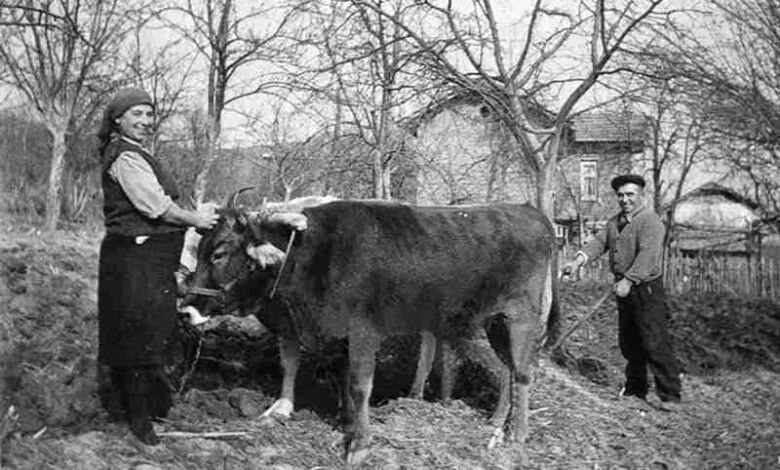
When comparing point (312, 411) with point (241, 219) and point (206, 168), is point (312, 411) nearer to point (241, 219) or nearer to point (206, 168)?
point (241, 219)

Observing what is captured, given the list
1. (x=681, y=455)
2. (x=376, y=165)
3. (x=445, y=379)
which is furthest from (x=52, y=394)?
(x=376, y=165)

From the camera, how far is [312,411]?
6.94 metres

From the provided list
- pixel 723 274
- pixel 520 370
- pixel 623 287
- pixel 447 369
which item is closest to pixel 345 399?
pixel 520 370


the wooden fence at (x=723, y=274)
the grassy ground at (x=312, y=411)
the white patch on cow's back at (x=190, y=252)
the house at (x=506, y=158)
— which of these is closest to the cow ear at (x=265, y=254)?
the grassy ground at (x=312, y=411)

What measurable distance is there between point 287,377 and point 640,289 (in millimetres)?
3637

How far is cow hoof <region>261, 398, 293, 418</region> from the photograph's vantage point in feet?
21.2

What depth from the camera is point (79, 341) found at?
7012mm

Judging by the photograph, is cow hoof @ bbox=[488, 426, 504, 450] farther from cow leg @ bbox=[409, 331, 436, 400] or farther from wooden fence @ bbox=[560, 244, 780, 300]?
wooden fence @ bbox=[560, 244, 780, 300]

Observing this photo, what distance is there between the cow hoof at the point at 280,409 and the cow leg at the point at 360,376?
22.9 inches

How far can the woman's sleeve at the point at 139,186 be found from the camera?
4.86 meters

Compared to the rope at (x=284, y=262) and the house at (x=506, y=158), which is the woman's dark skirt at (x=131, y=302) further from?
the house at (x=506, y=158)

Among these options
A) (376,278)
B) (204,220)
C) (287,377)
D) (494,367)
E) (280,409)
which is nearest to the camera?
(204,220)

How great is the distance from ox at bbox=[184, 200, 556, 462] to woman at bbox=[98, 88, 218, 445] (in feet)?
3.26

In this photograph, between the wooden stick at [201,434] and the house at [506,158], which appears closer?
the wooden stick at [201,434]
